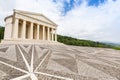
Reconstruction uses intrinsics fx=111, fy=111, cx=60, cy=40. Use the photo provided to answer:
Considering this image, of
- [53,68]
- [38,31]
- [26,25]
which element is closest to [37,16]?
[26,25]

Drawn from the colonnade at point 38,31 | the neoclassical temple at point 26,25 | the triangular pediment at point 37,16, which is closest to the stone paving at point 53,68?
the neoclassical temple at point 26,25

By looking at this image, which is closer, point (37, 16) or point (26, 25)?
point (37, 16)

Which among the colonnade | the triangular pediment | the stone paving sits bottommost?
the stone paving

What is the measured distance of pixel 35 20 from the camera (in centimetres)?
3253

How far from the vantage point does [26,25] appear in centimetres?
3419

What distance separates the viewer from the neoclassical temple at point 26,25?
27.6 m

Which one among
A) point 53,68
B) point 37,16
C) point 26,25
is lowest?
point 53,68

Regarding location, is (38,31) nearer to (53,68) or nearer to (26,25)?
(26,25)

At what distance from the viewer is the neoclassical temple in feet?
90.6

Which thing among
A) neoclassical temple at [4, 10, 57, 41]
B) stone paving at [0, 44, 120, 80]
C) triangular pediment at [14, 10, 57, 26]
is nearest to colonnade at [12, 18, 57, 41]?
neoclassical temple at [4, 10, 57, 41]

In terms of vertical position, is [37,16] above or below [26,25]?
above

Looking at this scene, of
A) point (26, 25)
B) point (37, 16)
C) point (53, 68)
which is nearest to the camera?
point (53, 68)

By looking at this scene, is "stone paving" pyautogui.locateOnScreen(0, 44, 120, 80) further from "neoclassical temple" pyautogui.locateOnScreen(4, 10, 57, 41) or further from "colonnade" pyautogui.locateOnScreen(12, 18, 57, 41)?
"colonnade" pyautogui.locateOnScreen(12, 18, 57, 41)

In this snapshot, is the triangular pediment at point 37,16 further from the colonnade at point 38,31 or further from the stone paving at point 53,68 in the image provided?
the stone paving at point 53,68
